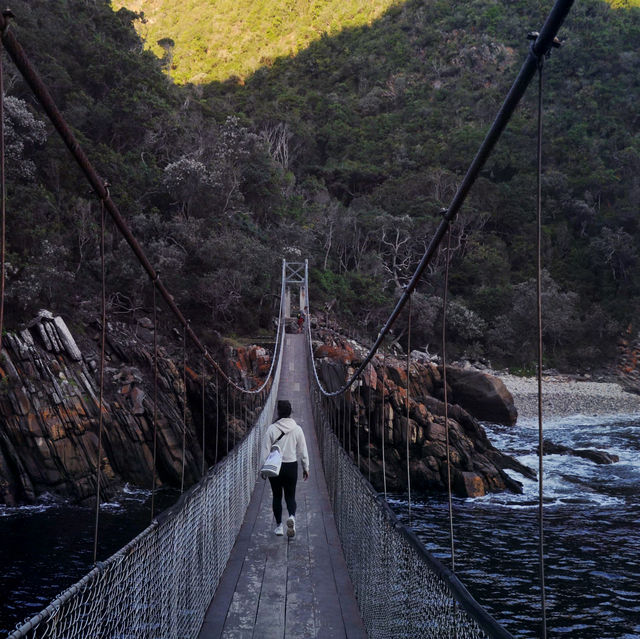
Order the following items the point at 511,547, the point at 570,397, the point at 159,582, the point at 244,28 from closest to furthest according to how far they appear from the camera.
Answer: the point at 159,582 → the point at 511,547 → the point at 570,397 → the point at 244,28

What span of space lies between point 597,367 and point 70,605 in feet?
83.9

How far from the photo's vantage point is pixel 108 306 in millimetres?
13273

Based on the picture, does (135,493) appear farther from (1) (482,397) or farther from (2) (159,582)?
(1) (482,397)

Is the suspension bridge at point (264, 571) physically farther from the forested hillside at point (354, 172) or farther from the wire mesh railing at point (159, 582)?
the forested hillside at point (354, 172)

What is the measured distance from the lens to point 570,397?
19438 millimetres

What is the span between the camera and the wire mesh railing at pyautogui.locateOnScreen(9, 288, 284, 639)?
4.86ft

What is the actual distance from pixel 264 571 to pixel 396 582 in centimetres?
118

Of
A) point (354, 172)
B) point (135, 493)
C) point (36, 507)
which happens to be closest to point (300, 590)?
point (36, 507)

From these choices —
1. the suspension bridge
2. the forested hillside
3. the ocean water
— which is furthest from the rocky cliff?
the suspension bridge

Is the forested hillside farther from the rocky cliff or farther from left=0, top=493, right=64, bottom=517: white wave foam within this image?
left=0, top=493, right=64, bottom=517: white wave foam

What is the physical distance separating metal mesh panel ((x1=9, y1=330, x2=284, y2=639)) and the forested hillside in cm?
857

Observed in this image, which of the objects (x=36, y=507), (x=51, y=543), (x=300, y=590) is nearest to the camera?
(x=300, y=590)

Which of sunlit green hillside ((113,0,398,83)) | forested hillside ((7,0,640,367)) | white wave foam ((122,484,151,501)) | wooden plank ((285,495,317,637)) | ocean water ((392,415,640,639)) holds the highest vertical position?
sunlit green hillside ((113,0,398,83))

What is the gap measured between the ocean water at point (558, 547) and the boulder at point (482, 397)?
12.8 ft
